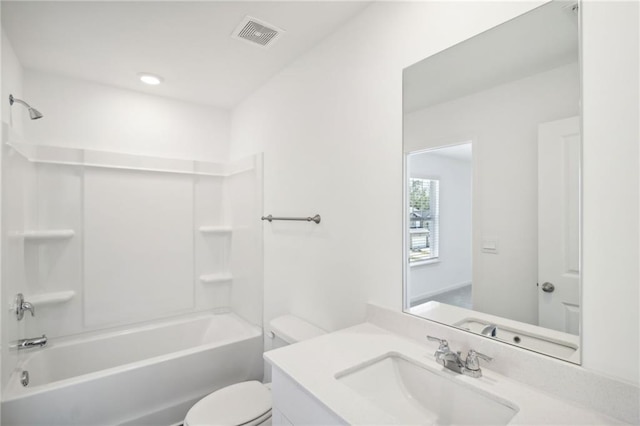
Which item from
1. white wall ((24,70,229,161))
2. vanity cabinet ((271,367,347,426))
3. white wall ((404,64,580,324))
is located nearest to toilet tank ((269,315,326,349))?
vanity cabinet ((271,367,347,426))

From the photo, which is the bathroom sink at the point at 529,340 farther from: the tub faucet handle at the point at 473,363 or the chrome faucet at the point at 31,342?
the chrome faucet at the point at 31,342

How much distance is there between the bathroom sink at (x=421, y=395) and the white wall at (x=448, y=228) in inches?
12.6

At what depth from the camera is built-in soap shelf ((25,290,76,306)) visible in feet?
6.91

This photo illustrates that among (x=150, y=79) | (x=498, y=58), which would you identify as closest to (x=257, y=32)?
(x=150, y=79)

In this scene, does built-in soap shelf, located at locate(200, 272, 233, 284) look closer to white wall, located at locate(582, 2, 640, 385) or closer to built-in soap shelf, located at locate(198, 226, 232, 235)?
built-in soap shelf, located at locate(198, 226, 232, 235)

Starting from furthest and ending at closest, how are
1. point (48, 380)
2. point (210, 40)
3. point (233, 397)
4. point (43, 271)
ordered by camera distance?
point (43, 271) → point (48, 380) → point (210, 40) → point (233, 397)

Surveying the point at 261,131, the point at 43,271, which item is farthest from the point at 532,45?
the point at 43,271

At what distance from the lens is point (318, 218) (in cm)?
182

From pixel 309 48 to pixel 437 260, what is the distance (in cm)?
151

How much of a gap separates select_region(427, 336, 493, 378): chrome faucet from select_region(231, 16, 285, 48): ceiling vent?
1.78m

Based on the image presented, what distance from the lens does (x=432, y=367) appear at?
1040 millimetres

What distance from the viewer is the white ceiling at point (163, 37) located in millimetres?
1513

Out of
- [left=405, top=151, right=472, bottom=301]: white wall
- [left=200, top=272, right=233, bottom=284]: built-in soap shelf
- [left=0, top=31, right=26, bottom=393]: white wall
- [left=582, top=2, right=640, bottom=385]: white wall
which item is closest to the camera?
[left=582, top=2, right=640, bottom=385]: white wall

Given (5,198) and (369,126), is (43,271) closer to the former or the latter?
(5,198)
